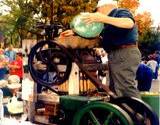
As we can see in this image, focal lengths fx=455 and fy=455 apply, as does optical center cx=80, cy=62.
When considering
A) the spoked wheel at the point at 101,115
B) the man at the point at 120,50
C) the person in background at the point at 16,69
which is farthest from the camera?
the person in background at the point at 16,69

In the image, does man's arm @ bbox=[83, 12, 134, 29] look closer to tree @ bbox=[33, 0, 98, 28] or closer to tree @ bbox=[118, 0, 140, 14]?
tree @ bbox=[33, 0, 98, 28]

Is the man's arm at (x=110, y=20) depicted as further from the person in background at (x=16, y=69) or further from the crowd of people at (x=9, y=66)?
the person in background at (x=16, y=69)

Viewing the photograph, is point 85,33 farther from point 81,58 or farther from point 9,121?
point 9,121

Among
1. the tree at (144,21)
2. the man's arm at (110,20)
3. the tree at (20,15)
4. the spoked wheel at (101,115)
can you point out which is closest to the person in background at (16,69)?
the spoked wheel at (101,115)

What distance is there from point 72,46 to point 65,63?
0.23 metres

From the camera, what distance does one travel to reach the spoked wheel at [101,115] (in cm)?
367

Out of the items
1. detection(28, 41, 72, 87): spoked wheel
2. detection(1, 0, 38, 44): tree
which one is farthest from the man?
detection(1, 0, 38, 44): tree

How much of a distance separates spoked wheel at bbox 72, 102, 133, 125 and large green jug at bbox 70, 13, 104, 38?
61 cm

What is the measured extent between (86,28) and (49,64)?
1.94ft

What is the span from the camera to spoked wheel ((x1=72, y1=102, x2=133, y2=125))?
3.67 m

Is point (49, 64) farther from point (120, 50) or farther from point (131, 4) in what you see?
point (131, 4)

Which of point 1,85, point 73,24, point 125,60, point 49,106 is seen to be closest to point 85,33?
point 73,24

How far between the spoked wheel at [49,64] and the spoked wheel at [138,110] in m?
0.61

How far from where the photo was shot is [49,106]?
488cm
